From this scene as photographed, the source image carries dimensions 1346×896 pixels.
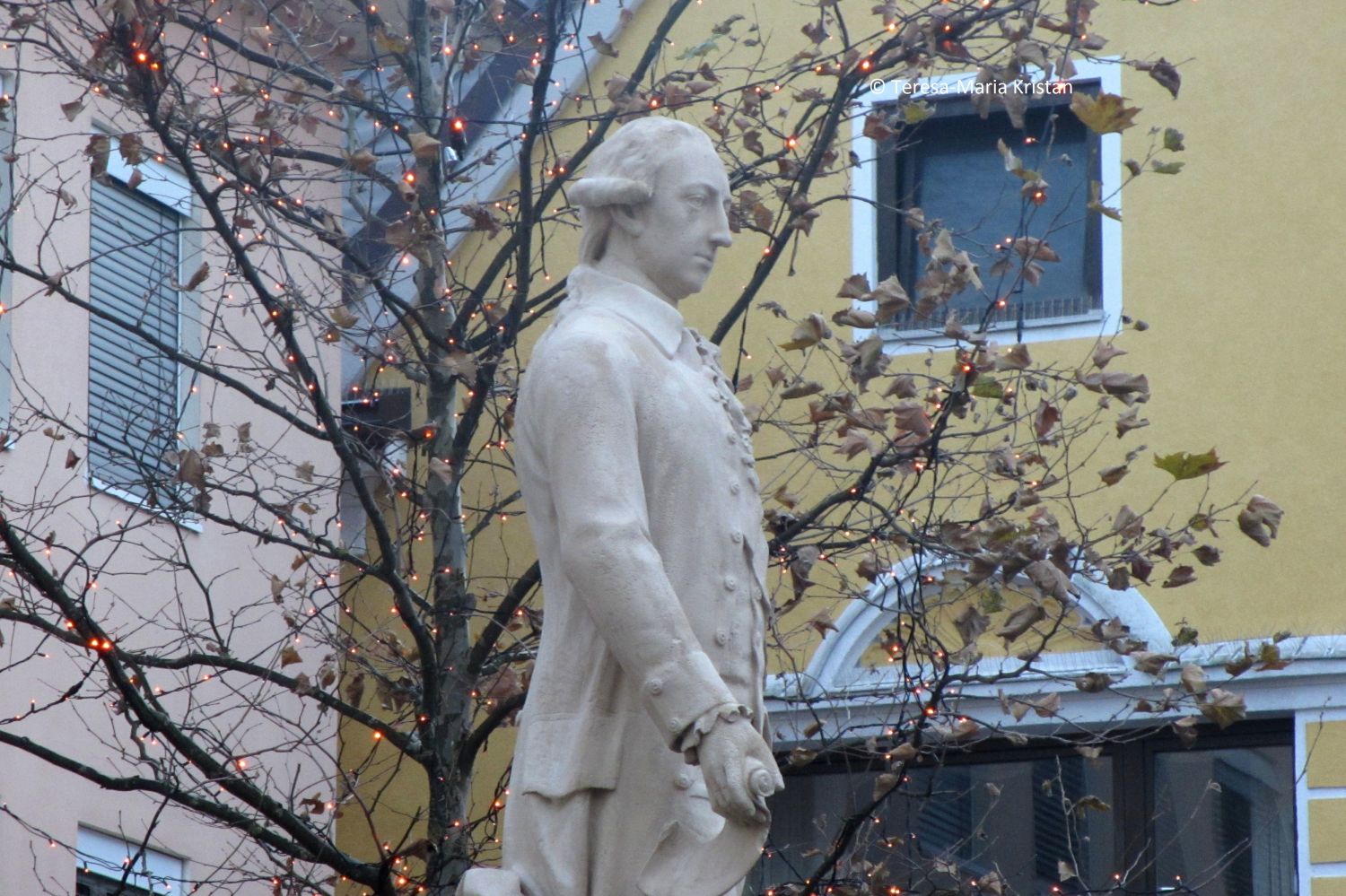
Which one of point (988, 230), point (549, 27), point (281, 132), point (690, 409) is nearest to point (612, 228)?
point (690, 409)

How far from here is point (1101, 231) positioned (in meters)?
12.3

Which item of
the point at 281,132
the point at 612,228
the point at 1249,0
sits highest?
the point at 1249,0

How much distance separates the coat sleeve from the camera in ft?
14.7

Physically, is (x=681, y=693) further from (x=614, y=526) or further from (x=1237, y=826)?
(x=1237, y=826)

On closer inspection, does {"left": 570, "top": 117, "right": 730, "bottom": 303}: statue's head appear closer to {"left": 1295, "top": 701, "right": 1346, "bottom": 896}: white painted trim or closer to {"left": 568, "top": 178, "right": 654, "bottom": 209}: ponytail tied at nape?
{"left": 568, "top": 178, "right": 654, "bottom": 209}: ponytail tied at nape

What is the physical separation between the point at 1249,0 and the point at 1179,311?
60.0 inches

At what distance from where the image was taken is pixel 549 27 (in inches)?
356

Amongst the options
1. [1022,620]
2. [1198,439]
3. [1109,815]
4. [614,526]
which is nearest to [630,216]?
[614,526]

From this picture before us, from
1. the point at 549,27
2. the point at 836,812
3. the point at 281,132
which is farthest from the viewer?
the point at 836,812

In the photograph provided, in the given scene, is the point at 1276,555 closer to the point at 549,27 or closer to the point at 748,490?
the point at 549,27

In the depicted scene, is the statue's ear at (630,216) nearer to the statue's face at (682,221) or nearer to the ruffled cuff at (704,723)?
the statue's face at (682,221)

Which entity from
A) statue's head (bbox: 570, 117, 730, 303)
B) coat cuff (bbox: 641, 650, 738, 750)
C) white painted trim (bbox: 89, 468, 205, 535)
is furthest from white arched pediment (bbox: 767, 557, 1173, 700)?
coat cuff (bbox: 641, 650, 738, 750)

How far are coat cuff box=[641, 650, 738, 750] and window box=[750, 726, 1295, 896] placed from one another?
685 centimetres

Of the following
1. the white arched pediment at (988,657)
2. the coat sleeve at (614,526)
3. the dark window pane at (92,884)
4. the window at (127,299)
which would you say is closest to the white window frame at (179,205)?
the window at (127,299)
